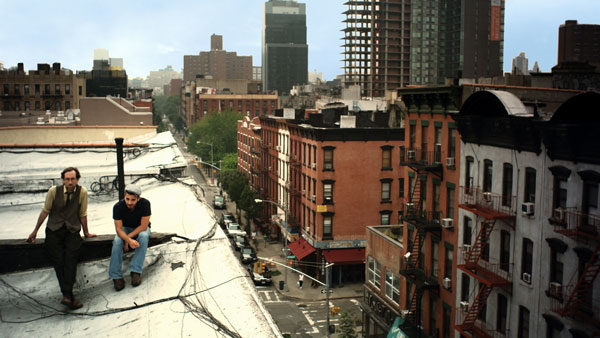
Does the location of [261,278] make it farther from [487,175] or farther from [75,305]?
[75,305]

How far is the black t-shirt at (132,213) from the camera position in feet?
28.8

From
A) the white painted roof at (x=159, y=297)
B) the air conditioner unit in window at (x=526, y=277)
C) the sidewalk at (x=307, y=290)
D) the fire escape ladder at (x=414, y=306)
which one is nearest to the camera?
the white painted roof at (x=159, y=297)

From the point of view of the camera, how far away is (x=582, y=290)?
851 inches

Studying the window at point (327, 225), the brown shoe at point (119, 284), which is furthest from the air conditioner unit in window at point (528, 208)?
the window at point (327, 225)

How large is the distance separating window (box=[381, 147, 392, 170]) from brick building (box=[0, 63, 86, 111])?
7610 centimetres

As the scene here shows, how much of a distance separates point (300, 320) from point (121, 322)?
39.7 m

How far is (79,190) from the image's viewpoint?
29.1ft

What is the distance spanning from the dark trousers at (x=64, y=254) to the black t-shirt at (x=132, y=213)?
635mm

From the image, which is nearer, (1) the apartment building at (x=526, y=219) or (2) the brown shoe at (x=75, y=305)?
(2) the brown shoe at (x=75, y=305)

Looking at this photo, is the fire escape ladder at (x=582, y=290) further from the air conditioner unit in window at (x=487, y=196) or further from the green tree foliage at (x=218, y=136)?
the green tree foliage at (x=218, y=136)

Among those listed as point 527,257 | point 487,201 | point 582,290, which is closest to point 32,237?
point 582,290

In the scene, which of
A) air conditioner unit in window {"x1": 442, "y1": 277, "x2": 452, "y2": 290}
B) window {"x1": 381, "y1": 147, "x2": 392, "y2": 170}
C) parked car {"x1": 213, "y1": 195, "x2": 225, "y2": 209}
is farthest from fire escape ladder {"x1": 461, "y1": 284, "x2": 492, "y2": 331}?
parked car {"x1": 213, "y1": 195, "x2": 225, "y2": 209}

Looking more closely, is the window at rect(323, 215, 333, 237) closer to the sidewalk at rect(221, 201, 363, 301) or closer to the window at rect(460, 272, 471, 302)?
the sidewalk at rect(221, 201, 363, 301)

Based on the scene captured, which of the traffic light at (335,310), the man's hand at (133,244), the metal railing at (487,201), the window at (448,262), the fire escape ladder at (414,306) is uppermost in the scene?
the man's hand at (133,244)
